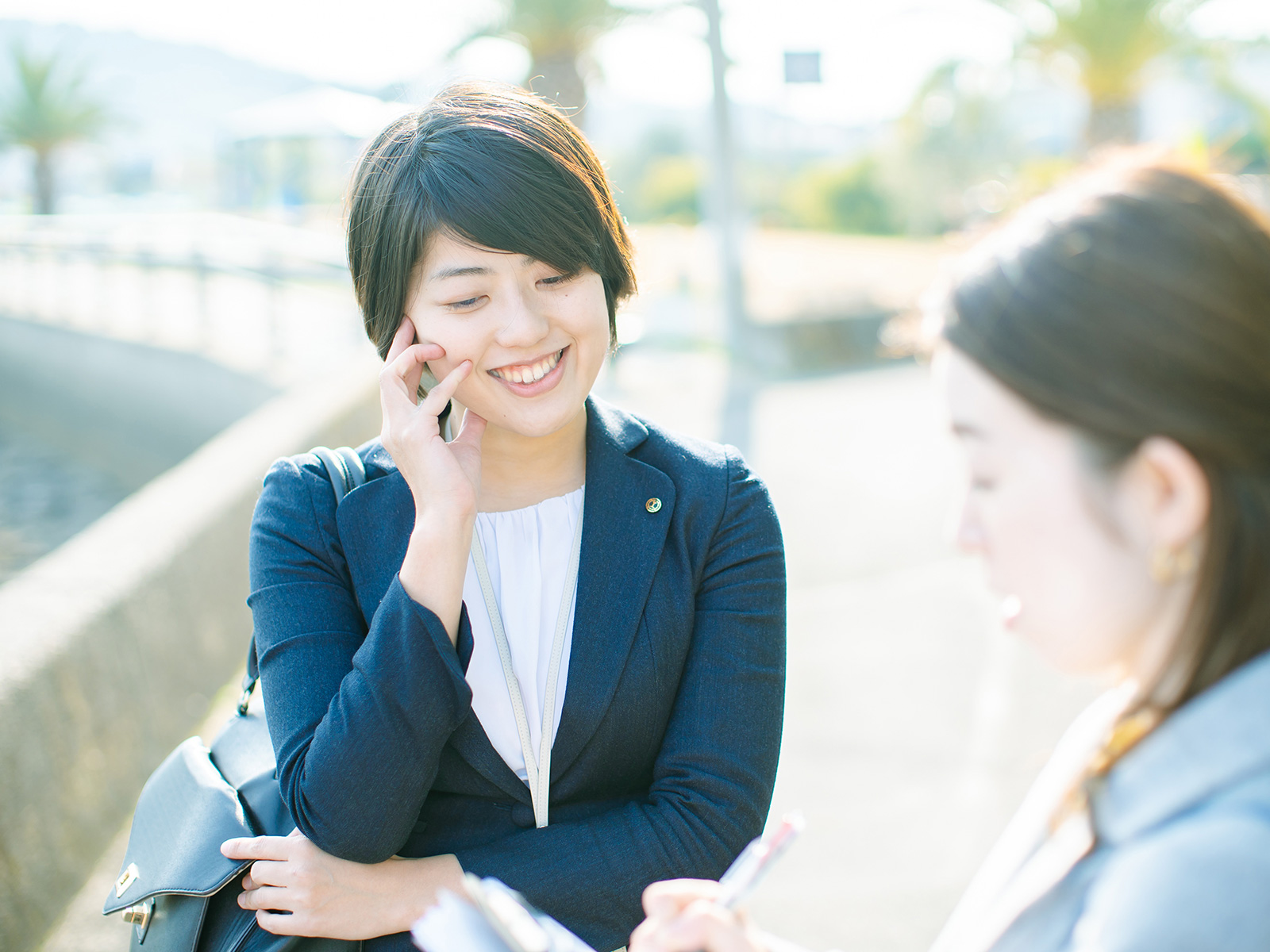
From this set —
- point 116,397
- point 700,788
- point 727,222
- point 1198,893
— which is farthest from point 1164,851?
point 116,397

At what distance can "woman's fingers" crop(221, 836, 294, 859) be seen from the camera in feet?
5.32

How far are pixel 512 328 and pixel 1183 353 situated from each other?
109 centimetres

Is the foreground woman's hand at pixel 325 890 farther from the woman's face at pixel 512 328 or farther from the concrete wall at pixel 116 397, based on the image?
the concrete wall at pixel 116 397

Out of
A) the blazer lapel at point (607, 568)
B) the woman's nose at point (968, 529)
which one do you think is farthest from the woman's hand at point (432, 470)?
the woman's nose at point (968, 529)

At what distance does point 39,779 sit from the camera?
255 centimetres

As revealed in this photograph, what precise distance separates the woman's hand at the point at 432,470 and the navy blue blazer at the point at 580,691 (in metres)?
0.05

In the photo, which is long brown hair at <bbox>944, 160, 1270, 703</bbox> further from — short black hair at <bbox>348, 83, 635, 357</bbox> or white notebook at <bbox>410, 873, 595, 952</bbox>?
short black hair at <bbox>348, 83, 635, 357</bbox>

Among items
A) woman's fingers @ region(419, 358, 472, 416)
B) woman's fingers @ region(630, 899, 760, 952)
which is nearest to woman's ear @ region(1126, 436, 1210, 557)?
woman's fingers @ region(630, 899, 760, 952)

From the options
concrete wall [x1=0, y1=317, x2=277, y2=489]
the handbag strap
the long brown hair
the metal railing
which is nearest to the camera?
the long brown hair

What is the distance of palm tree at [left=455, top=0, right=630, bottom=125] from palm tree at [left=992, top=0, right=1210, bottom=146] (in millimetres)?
5791

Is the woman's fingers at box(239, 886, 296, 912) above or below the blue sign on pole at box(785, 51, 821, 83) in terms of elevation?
below

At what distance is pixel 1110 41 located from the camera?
15.8 m

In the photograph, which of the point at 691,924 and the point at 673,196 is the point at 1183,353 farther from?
the point at 673,196

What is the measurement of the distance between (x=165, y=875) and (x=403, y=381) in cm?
86
